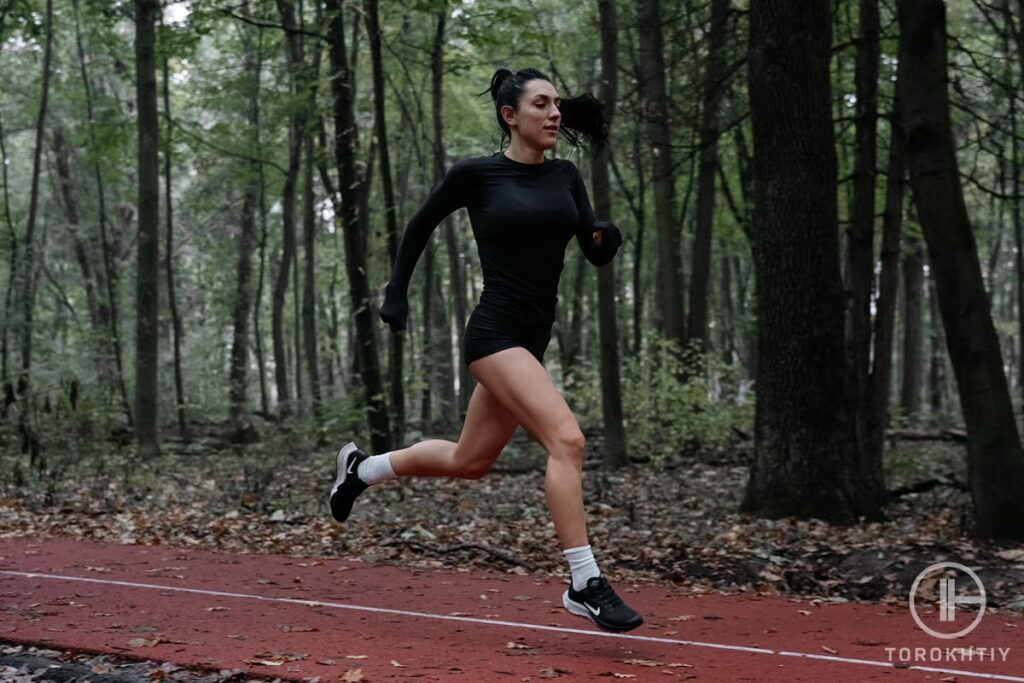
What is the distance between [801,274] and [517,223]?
5848mm

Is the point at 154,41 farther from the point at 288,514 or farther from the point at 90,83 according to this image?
→ the point at 90,83

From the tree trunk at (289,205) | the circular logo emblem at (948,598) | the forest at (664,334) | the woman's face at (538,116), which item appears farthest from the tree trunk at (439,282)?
the woman's face at (538,116)

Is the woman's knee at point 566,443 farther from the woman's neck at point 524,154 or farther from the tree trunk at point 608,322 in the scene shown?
→ the tree trunk at point 608,322

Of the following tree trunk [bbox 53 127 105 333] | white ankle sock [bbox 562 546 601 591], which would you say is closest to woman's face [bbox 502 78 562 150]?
white ankle sock [bbox 562 546 601 591]

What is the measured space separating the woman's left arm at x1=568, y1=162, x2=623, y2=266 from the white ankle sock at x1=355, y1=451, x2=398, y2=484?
172 centimetres

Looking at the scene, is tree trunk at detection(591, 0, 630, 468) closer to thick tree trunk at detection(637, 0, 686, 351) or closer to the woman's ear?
thick tree trunk at detection(637, 0, 686, 351)

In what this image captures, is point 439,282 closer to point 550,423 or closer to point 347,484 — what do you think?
point 347,484

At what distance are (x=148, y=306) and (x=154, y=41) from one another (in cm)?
426

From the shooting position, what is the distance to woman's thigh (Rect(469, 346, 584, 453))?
4.76 metres

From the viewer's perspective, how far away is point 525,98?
4977mm

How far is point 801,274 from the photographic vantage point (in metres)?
10.0

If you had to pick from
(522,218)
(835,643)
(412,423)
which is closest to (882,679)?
(835,643)

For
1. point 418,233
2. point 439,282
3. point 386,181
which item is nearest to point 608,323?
point 386,181

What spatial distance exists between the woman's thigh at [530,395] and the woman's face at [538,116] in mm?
994
